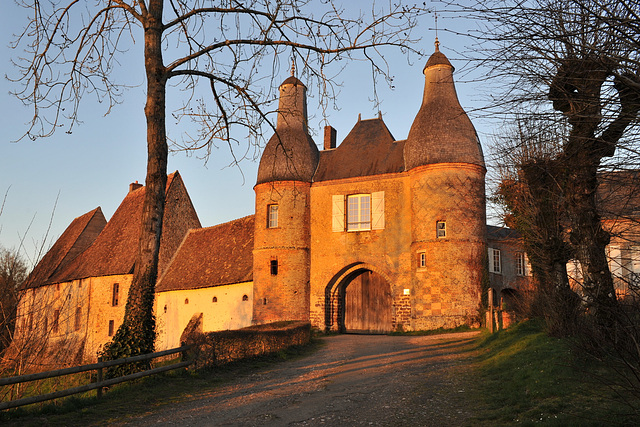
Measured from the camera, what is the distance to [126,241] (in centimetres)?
3209

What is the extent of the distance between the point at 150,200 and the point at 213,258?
59.8ft

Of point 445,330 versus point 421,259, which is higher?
point 421,259

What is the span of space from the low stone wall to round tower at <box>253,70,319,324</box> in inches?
316

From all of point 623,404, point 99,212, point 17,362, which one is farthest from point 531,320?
point 99,212

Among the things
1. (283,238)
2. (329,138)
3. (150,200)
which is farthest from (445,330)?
(150,200)

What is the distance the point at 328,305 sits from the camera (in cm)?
2355

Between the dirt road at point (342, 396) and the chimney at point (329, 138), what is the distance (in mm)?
14879

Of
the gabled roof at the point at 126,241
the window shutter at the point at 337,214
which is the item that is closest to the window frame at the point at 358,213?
the window shutter at the point at 337,214

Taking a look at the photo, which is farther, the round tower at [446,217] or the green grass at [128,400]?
the round tower at [446,217]

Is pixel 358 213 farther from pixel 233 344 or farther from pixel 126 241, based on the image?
pixel 126 241

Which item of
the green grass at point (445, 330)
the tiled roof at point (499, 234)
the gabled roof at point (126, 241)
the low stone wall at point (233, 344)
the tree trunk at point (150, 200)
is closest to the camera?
the tree trunk at point (150, 200)

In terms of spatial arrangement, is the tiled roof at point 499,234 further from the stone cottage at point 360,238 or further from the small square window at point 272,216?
the small square window at point 272,216

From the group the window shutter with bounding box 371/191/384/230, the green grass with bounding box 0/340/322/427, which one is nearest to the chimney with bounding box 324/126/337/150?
the window shutter with bounding box 371/191/384/230

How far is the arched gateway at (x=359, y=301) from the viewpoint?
A: 23.4 meters
